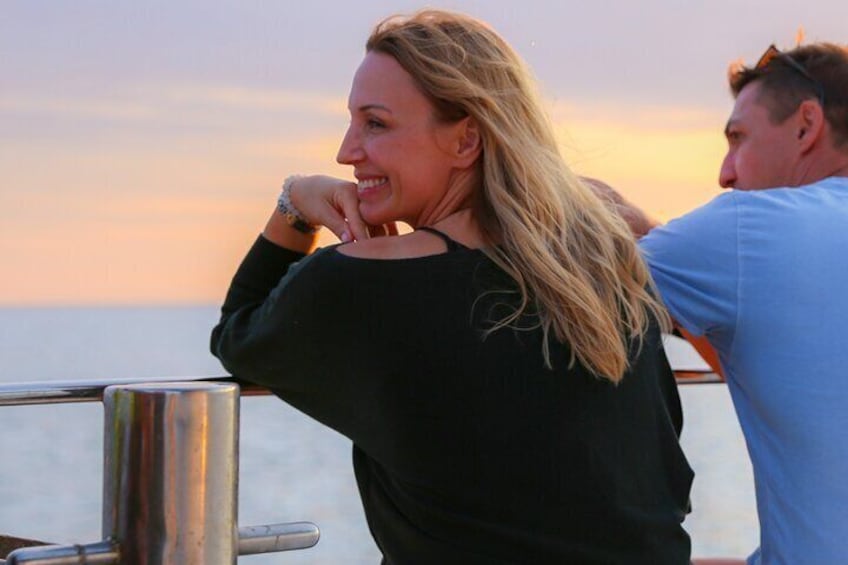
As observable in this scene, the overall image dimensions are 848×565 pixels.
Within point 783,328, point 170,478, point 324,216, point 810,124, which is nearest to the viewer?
point 170,478

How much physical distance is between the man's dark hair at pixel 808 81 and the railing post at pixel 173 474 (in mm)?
1169

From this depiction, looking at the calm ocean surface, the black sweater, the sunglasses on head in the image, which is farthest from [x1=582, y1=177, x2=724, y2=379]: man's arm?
the calm ocean surface

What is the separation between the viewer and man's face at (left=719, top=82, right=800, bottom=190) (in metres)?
2.20

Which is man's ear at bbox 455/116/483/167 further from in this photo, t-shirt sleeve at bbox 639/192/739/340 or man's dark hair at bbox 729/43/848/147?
man's dark hair at bbox 729/43/848/147

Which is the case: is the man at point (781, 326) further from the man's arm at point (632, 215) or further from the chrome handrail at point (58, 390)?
the chrome handrail at point (58, 390)

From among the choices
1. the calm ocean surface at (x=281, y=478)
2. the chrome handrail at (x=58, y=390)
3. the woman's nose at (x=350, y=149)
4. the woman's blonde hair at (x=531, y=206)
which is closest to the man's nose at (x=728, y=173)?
the woman's blonde hair at (x=531, y=206)

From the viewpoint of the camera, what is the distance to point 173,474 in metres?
1.35

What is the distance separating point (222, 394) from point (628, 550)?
0.56 m

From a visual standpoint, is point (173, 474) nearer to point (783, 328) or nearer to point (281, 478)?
point (783, 328)

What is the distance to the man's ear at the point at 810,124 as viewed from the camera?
2162 mm

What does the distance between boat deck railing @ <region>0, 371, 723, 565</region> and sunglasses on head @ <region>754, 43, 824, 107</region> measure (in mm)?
1179

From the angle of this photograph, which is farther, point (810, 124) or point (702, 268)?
point (810, 124)

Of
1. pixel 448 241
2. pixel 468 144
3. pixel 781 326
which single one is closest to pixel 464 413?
pixel 448 241

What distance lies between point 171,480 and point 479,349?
418 mm
